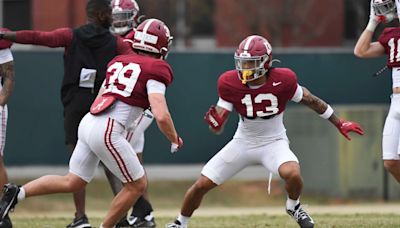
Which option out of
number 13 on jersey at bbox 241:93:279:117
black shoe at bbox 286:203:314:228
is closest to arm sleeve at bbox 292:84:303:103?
number 13 on jersey at bbox 241:93:279:117

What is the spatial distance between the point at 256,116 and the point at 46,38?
2096 millimetres

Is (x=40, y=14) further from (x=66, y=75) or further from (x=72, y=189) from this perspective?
(x=72, y=189)

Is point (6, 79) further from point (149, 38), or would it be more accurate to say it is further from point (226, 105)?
point (226, 105)

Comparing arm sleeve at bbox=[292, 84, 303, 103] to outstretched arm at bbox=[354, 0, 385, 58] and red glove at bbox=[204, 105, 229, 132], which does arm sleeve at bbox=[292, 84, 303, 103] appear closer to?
red glove at bbox=[204, 105, 229, 132]

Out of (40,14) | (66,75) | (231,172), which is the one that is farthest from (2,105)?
(40,14)

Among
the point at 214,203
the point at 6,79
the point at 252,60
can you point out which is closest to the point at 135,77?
the point at 252,60

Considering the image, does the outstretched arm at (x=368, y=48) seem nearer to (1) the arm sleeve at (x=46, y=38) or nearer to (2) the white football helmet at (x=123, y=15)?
(2) the white football helmet at (x=123, y=15)

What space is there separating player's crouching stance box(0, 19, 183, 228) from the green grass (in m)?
2.19

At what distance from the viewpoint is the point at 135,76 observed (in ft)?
29.0

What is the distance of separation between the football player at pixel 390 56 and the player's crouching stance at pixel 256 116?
65 centimetres

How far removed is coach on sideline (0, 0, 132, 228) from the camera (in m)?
10.4

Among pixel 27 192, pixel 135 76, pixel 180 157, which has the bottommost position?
pixel 180 157

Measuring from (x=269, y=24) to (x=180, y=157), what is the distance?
8.60 m

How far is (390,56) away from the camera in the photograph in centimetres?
1034
